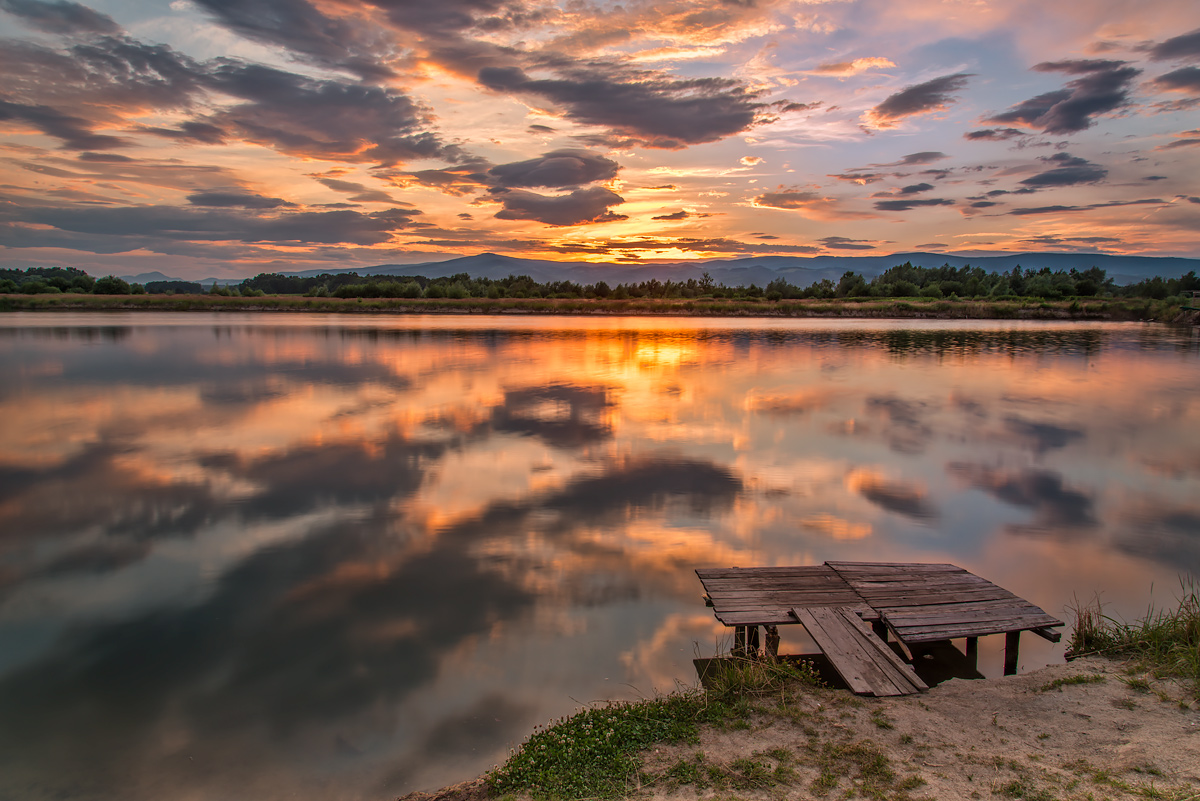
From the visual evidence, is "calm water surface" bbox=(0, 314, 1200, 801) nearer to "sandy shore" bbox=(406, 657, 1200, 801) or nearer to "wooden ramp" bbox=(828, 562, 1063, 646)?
"wooden ramp" bbox=(828, 562, 1063, 646)

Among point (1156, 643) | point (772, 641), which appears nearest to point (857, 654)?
point (772, 641)

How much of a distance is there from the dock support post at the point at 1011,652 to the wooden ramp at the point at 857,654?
47.8 inches

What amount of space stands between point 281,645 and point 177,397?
55.4 feet

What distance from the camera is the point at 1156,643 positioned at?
Answer: 508 centimetres

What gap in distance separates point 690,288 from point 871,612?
107838 millimetres

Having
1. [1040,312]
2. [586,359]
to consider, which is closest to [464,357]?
[586,359]

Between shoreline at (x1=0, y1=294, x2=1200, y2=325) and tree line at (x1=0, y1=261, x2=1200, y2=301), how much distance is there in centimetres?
808

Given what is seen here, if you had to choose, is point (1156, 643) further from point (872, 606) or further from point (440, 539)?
point (440, 539)

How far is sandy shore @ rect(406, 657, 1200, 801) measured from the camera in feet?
11.2

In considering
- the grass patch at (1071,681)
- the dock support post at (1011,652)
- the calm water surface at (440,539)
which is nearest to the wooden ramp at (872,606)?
the dock support post at (1011,652)

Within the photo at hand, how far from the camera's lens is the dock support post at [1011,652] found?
17.4 feet

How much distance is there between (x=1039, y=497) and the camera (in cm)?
1046

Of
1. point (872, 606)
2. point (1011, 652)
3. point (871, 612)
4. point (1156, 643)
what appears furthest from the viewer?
point (872, 606)

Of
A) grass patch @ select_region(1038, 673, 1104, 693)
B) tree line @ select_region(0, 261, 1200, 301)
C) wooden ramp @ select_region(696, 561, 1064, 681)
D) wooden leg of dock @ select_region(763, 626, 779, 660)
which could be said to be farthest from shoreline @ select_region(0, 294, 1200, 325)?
grass patch @ select_region(1038, 673, 1104, 693)
